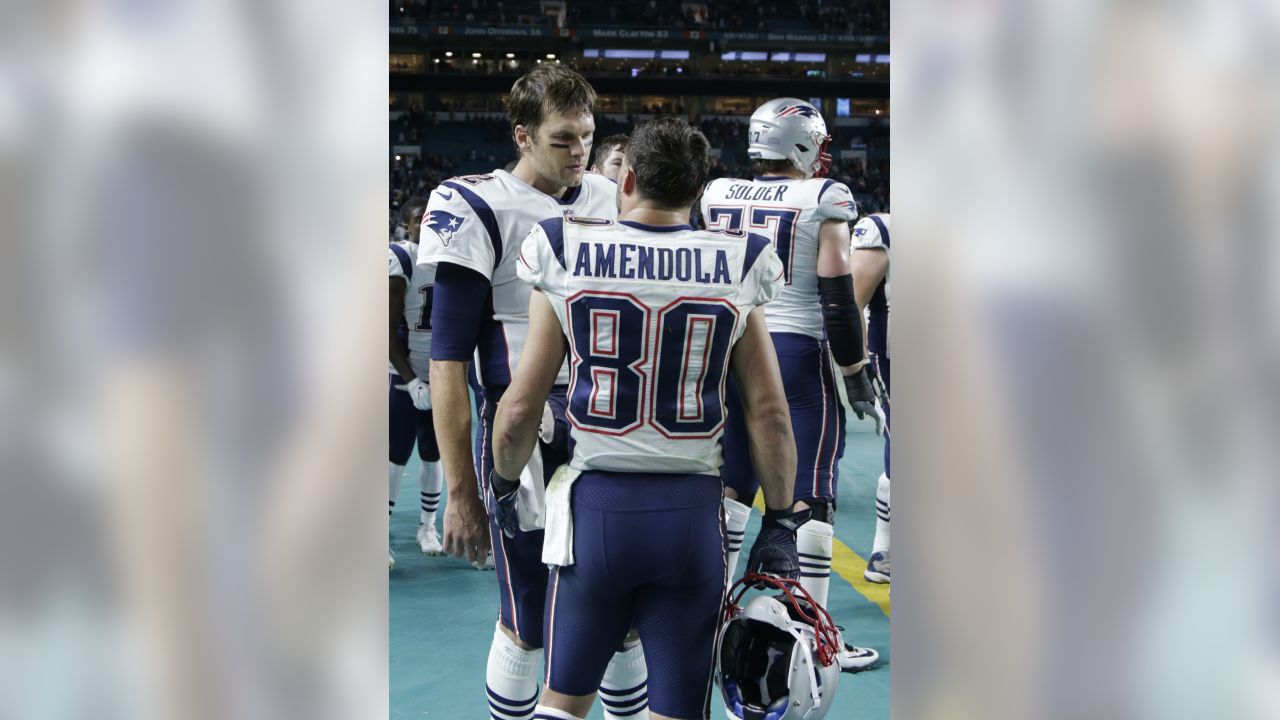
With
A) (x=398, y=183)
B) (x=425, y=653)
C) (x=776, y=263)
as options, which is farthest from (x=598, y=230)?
(x=398, y=183)

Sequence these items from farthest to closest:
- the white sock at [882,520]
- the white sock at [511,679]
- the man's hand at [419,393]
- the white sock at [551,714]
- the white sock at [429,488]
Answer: the white sock at [429,488], the man's hand at [419,393], the white sock at [882,520], the white sock at [511,679], the white sock at [551,714]

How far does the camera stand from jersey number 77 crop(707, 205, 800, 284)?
166 inches

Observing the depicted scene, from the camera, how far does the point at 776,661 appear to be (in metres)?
2.37

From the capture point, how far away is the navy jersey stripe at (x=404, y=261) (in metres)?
5.89

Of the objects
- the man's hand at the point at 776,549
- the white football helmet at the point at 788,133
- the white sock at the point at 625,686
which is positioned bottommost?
the white sock at the point at 625,686

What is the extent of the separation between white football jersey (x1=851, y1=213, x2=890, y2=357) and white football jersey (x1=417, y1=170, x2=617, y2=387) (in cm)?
243

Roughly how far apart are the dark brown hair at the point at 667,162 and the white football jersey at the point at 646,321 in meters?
0.08

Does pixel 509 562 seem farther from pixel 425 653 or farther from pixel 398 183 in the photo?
pixel 398 183

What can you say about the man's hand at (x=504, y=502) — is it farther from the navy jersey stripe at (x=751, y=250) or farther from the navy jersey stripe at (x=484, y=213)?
the navy jersey stripe at (x=751, y=250)

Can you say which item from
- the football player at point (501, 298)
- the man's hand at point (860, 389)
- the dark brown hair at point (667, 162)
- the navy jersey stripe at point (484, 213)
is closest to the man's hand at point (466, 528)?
the football player at point (501, 298)

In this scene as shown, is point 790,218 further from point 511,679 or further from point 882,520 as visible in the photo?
point 882,520

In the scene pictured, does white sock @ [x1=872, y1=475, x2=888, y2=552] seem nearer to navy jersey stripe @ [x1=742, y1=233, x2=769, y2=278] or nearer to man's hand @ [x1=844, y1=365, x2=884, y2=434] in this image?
man's hand @ [x1=844, y1=365, x2=884, y2=434]

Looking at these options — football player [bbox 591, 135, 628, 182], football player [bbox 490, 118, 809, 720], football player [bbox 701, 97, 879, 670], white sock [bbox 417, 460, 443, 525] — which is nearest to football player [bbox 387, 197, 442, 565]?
white sock [bbox 417, 460, 443, 525]

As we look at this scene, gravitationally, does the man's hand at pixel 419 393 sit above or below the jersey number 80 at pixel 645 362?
below
